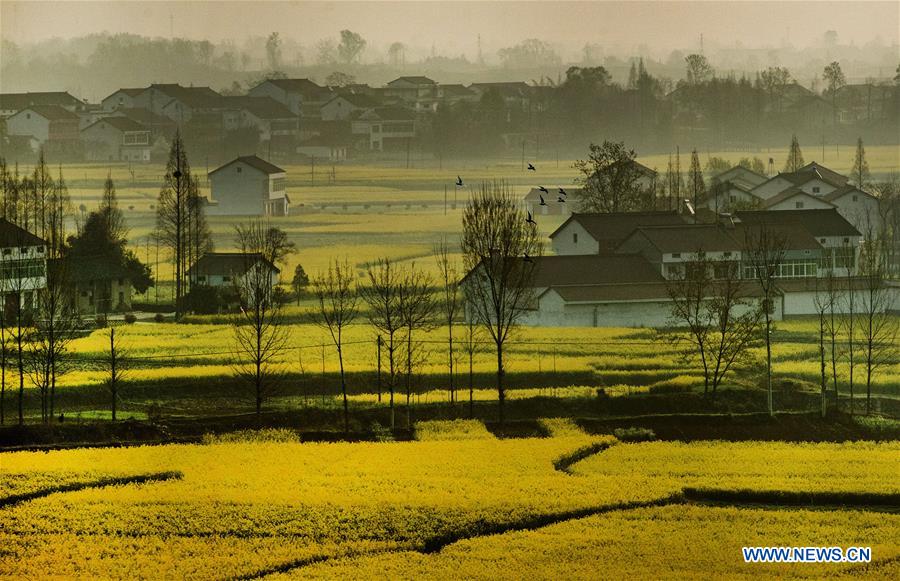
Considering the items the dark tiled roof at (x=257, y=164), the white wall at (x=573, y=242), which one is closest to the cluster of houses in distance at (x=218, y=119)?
the dark tiled roof at (x=257, y=164)

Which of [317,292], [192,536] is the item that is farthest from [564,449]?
[317,292]

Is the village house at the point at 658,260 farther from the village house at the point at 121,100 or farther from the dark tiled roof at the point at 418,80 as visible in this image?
the village house at the point at 121,100

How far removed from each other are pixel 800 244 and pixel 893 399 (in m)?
5.14

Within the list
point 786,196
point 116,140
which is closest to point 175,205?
point 116,140

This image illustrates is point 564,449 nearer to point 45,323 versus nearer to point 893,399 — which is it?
point 893,399

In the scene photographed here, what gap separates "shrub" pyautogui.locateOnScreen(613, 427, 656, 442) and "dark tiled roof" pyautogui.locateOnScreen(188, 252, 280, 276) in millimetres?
7388

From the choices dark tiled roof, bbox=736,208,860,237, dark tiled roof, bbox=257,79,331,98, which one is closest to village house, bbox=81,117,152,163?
dark tiled roof, bbox=257,79,331,98

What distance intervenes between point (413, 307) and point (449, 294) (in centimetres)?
146

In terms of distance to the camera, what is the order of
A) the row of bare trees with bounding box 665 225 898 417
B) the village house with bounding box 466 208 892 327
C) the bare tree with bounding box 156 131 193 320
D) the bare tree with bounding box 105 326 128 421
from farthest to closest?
the bare tree with bounding box 156 131 193 320
the village house with bounding box 466 208 892 327
the row of bare trees with bounding box 665 225 898 417
the bare tree with bounding box 105 326 128 421

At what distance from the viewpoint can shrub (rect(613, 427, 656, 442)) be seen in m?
16.8

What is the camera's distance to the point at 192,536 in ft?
42.0

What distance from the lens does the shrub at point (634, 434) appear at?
55.0 feet

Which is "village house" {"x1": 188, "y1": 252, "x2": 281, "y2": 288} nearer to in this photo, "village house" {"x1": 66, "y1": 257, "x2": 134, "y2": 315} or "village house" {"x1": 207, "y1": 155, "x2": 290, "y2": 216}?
"village house" {"x1": 66, "y1": 257, "x2": 134, "y2": 315}

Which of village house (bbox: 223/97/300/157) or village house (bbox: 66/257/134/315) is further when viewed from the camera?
village house (bbox: 223/97/300/157)
